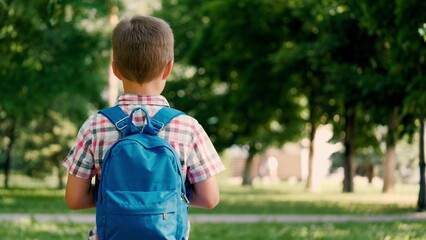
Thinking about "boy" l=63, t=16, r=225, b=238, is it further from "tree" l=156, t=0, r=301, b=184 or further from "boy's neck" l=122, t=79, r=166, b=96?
"tree" l=156, t=0, r=301, b=184

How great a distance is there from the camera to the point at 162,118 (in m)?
3.40

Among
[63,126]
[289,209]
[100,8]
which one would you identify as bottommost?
[289,209]

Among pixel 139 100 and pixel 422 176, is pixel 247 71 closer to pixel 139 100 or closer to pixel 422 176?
pixel 422 176

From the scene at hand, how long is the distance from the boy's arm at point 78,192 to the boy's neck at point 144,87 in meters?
0.40

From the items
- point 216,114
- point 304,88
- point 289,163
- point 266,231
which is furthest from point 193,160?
point 289,163

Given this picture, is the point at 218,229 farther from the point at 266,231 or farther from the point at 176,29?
the point at 176,29

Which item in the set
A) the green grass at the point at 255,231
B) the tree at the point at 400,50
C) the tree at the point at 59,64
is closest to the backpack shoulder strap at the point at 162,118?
the green grass at the point at 255,231

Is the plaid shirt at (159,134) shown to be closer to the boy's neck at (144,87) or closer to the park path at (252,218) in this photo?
the boy's neck at (144,87)

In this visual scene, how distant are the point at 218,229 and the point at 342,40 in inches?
351

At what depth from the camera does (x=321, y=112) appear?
A: 35.1m

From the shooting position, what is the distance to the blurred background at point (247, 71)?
17.0m

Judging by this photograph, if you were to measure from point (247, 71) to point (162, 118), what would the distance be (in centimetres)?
2744

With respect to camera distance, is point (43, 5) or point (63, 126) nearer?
point (43, 5)

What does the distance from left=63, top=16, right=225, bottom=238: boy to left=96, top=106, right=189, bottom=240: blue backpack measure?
0.16 metres
